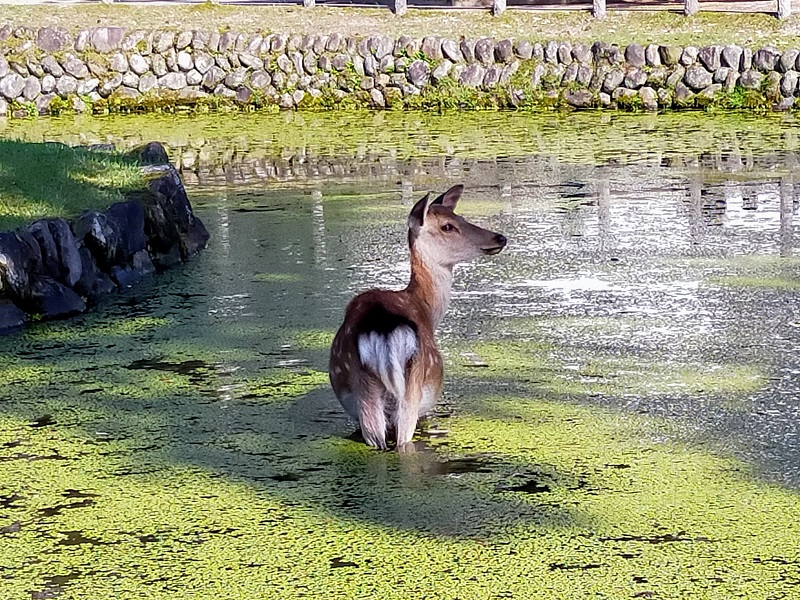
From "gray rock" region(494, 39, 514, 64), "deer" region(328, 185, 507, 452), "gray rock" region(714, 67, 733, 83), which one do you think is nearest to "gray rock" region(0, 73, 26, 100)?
"gray rock" region(494, 39, 514, 64)

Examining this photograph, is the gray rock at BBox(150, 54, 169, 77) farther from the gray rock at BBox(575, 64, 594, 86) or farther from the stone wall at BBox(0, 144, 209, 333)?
the stone wall at BBox(0, 144, 209, 333)

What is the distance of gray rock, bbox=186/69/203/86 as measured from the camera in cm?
1684

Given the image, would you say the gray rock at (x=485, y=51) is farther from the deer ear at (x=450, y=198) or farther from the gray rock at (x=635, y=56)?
the deer ear at (x=450, y=198)

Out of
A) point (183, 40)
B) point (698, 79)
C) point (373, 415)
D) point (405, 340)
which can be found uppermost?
point (183, 40)

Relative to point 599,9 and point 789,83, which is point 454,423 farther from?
point 599,9

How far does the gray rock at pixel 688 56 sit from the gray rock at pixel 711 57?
0.06 metres

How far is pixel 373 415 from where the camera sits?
15.6 feet

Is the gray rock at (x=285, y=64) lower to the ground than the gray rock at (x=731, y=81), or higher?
higher

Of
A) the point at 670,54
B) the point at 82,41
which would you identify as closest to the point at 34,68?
the point at 82,41

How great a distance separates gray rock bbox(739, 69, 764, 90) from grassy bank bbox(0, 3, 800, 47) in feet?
1.79

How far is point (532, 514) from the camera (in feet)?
13.8

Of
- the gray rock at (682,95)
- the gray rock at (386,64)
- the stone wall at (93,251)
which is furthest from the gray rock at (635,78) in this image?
the stone wall at (93,251)

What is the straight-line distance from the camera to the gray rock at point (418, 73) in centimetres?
1612

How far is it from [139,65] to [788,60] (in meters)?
7.67
